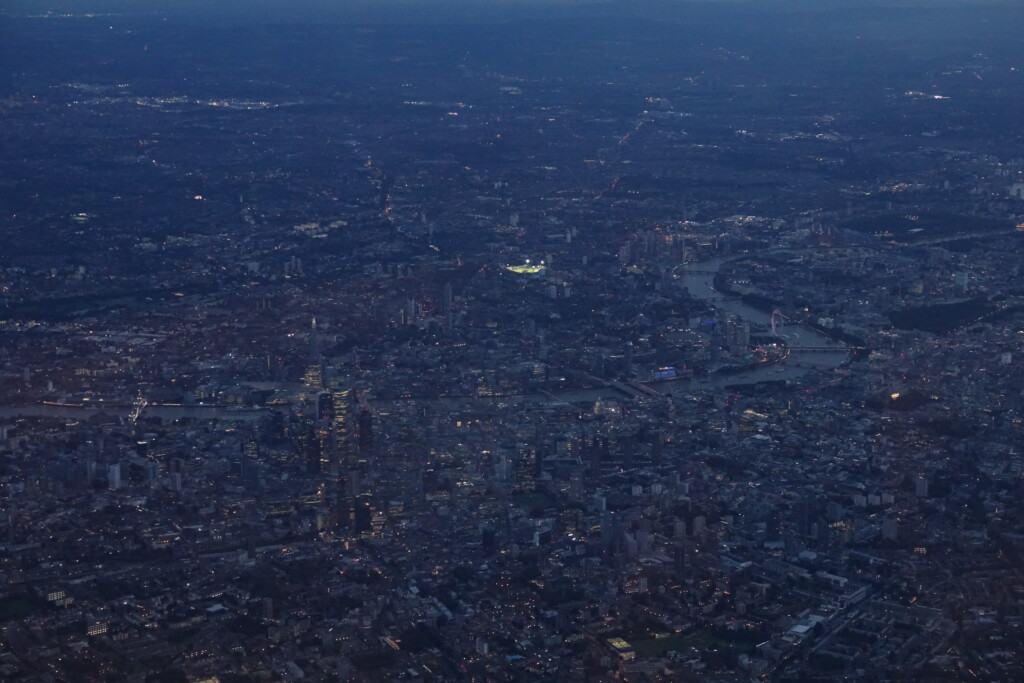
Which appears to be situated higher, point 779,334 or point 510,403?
point 510,403

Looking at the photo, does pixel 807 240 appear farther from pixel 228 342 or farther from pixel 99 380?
pixel 99 380

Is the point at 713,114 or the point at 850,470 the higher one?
the point at 850,470

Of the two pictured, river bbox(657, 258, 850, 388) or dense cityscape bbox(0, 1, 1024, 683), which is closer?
dense cityscape bbox(0, 1, 1024, 683)

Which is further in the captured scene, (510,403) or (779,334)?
(779,334)

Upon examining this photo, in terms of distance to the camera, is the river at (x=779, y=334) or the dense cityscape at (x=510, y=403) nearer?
the dense cityscape at (x=510, y=403)

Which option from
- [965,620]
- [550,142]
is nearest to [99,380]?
[965,620]

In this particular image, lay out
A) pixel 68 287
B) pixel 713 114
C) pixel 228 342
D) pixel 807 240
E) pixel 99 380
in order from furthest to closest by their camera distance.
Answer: pixel 713 114 → pixel 807 240 → pixel 68 287 → pixel 228 342 → pixel 99 380

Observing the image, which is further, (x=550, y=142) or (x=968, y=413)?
(x=550, y=142)

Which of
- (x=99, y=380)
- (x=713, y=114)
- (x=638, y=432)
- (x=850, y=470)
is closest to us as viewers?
(x=850, y=470)
